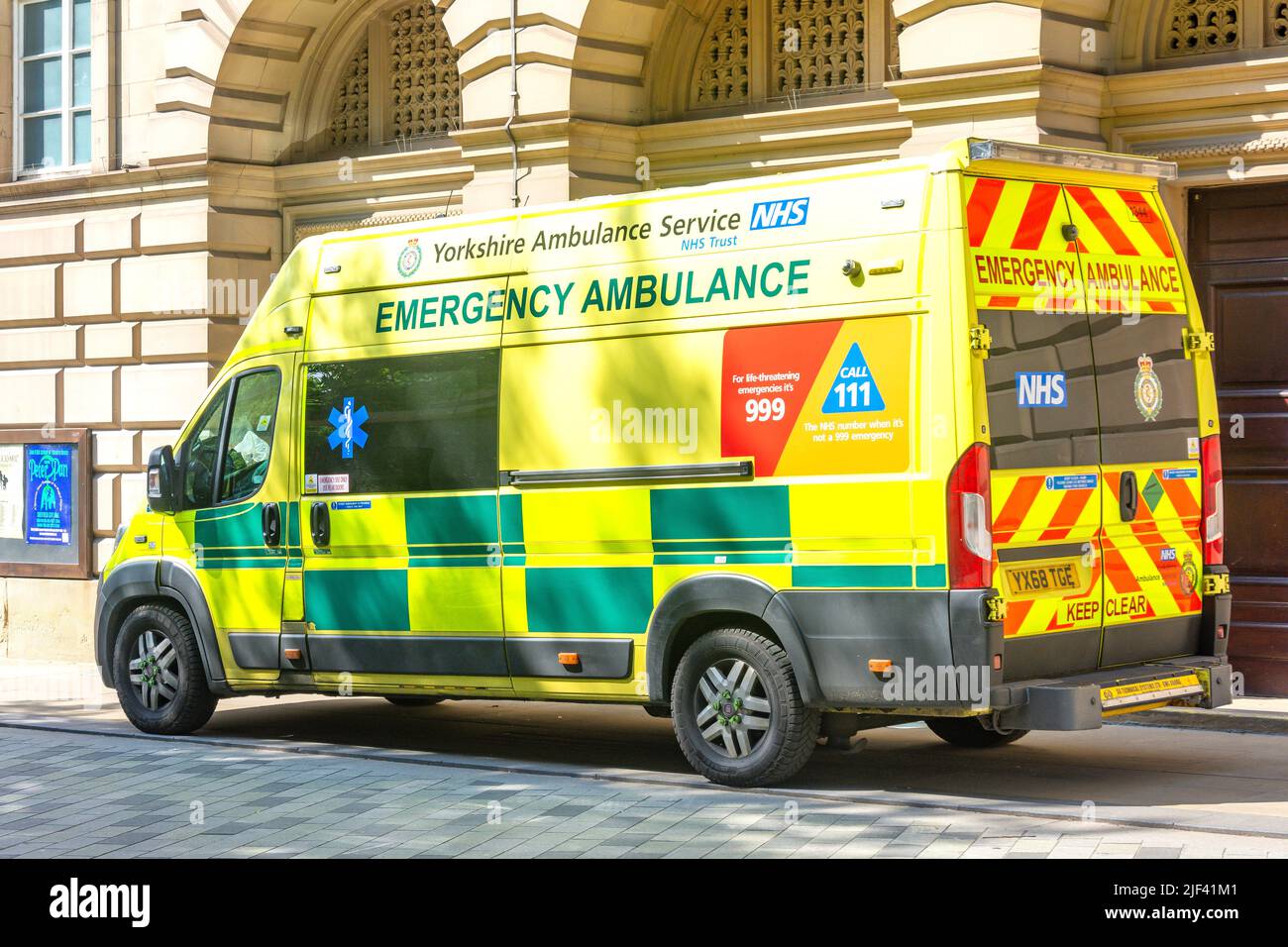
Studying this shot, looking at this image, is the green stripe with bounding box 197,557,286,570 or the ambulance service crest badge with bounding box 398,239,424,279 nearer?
the ambulance service crest badge with bounding box 398,239,424,279

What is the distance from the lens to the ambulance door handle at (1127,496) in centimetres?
859

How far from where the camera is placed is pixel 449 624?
31.6 feet

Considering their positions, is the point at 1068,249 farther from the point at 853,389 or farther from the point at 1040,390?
the point at 853,389

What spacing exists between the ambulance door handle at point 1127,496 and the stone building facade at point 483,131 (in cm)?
299

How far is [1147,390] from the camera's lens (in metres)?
8.80

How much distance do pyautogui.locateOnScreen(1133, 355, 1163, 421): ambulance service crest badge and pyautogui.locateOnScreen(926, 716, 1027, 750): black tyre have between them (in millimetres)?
1988

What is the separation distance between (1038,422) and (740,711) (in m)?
1.84

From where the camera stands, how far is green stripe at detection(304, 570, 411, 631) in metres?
9.81

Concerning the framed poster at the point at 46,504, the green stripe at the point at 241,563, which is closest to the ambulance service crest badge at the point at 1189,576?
the green stripe at the point at 241,563

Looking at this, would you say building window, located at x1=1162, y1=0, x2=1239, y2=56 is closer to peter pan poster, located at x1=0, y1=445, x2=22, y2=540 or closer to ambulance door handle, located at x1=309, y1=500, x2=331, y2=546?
ambulance door handle, located at x1=309, y1=500, x2=331, y2=546

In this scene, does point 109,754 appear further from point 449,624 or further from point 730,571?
point 730,571

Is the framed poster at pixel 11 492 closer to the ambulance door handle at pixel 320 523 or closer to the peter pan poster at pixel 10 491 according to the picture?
the peter pan poster at pixel 10 491

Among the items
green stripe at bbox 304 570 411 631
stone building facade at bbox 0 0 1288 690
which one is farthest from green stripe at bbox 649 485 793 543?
stone building facade at bbox 0 0 1288 690

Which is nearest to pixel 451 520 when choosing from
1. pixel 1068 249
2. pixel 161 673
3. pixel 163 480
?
pixel 163 480
